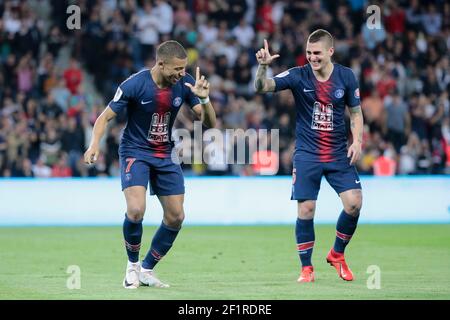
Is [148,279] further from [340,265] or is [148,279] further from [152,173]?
[340,265]

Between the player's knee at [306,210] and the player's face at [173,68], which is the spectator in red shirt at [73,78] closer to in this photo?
the player's knee at [306,210]

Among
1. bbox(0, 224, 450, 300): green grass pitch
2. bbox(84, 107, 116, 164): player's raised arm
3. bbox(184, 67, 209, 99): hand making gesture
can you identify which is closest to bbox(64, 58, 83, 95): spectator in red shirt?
bbox(0, 224, 450, 300): green grass pitch

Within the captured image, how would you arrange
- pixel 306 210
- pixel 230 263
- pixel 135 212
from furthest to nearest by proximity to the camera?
pixel 230 263
pixel 306 210
pixel 135 212

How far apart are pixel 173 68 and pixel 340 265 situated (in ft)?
9.40

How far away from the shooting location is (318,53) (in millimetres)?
11391

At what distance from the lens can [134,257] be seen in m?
10.9

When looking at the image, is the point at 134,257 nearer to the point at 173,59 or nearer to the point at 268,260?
the point at 173,59

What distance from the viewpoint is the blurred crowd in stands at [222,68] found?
21312mm

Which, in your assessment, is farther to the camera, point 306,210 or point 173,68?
point 306,210

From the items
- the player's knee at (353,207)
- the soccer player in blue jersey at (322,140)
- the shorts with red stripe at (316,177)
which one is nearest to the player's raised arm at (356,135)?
the soccer player in blue jersey at (322,140)

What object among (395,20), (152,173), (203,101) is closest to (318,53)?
(203,101)

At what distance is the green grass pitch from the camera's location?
10.3 m

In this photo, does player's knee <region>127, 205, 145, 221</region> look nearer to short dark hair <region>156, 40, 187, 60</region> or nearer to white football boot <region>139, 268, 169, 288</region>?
white football boot <region>139, 268, 169, 288</region>
